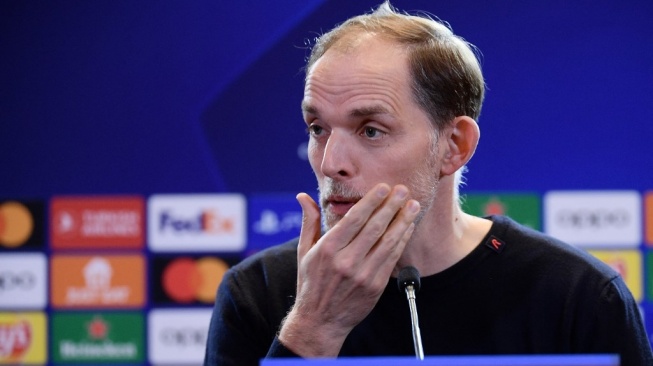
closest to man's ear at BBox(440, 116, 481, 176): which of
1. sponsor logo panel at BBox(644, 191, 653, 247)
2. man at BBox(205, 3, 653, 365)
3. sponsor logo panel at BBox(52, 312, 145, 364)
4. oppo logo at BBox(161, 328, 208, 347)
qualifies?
man at BBox(205, 3, 653, 365)

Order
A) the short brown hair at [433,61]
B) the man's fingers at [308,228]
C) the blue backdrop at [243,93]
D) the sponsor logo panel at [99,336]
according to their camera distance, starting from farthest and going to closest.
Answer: the sponsor logo panel at [99,336], the blue backdrop at [243,93], the short brown hair at [433,61], the man's fingers at [308,228]

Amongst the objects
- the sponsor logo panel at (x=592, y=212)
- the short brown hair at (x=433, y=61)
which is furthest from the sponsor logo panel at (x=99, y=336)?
the short brown hair at (x=433, y=61)

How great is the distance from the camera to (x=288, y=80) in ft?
9.27

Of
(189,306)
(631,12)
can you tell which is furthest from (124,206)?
(631,12)

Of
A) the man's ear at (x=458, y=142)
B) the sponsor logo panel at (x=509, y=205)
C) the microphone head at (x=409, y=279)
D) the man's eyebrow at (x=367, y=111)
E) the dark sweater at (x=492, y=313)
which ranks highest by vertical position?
the man's eyebrow at (x=367, y=111)

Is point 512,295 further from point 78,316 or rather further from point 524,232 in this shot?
point 78,316

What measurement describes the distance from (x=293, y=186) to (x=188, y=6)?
0.67 meters

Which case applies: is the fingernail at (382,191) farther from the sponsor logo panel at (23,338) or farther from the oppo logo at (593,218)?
the sponsor logo panel at (23,338)

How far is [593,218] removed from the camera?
2.80 meters

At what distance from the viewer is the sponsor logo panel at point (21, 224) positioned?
2.87m

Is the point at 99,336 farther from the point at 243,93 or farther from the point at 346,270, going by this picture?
the point at 346,270

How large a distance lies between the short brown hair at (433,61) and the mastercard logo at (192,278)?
1292mm

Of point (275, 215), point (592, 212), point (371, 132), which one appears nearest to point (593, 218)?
point (592, 212)

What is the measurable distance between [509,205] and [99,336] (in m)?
1.40
